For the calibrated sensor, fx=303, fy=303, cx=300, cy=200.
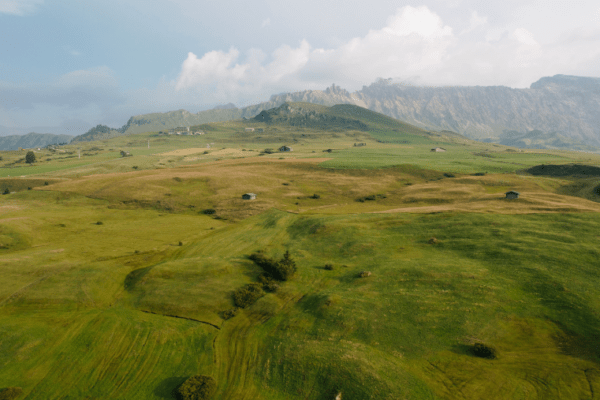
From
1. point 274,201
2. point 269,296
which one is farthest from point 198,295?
point 274,201

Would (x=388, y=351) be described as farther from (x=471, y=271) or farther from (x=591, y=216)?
(x=591, y=216)

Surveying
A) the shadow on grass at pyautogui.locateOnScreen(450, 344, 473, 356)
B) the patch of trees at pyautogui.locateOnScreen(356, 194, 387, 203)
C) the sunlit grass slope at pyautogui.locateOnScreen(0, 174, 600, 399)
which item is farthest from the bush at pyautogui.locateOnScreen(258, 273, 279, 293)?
the patch of trees at pyautogui.locateOnScreen(356, 194, 387, 203)

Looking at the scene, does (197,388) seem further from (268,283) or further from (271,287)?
(268,283)

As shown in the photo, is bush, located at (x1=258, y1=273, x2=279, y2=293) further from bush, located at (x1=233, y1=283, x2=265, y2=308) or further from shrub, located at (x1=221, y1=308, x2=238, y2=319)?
shrub, located at (x1=221, y1=308, x2=238, y2=319)

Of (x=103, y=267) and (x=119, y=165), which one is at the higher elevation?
(x=119, y=165)

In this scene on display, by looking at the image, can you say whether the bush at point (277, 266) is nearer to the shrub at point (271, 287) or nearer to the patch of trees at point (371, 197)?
the shrub at point (271, 287)

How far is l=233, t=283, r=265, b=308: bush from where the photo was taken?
42975 mm

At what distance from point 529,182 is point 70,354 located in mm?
144329

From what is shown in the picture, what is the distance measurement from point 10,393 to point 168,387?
46.4 feet

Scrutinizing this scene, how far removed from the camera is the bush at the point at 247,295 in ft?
141

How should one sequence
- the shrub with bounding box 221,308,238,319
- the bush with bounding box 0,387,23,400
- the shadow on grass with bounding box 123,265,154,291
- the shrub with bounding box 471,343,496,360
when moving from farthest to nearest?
the shadow on grass with bounding box 123,265,154,291 < the shrub with bounding box 221,308,238,319 < the shrub with bounding box 471,343,496,360 < the bush with bounding box 0,387,23,400

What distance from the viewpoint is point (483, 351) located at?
3066 cm

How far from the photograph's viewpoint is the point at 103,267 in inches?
2087

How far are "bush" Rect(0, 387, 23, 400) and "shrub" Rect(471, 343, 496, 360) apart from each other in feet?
147
